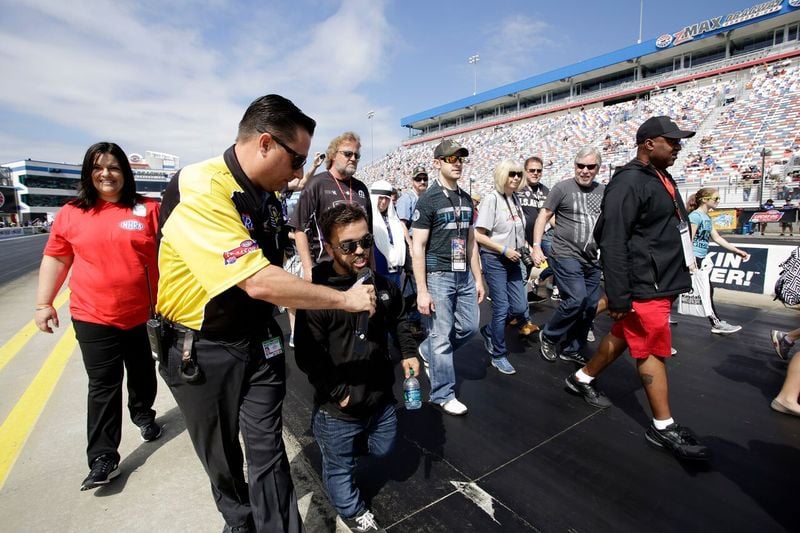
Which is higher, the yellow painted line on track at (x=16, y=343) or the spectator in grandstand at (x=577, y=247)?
the spectator in grandstand at (x=577, y=247)

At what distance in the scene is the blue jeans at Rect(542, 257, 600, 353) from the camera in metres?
3.72

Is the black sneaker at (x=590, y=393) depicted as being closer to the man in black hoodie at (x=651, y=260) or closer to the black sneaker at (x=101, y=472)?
the man in black hoodie at (x=651, y=260)

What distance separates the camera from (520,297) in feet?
13.3

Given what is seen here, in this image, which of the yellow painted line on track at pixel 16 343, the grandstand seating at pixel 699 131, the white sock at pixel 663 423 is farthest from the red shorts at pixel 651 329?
the grandstand seating at pixel 699 131

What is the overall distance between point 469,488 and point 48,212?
81119 mm

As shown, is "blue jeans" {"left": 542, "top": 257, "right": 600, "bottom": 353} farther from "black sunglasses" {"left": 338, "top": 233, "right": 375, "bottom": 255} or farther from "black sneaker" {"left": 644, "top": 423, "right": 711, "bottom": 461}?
"black sunglasses" {"left": 338, "top": 233, "right": 375, "bottom": 255}

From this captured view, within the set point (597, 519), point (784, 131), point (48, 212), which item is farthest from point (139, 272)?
point (48, 212)

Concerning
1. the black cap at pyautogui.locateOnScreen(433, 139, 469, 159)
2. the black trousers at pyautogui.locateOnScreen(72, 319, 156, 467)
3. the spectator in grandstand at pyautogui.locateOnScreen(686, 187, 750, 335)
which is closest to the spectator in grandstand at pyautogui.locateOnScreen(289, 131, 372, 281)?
the black cap at pyautogui.locateOnScreen(433, 139, 469, 159)

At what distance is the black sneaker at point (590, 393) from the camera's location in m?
3.10

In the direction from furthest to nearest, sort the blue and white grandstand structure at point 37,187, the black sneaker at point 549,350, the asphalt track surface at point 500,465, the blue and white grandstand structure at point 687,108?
the blue and white grandstand structure at point 37,187
the blue and white grandstand structure at point 687,108
the black sneaker at point 549,350
the asphalt track surface at point 500,465

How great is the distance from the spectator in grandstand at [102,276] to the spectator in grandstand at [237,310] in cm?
98

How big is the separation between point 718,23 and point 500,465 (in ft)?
145

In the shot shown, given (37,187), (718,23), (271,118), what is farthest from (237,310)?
(37,187)

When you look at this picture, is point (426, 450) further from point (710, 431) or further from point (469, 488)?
point (710, 431)
